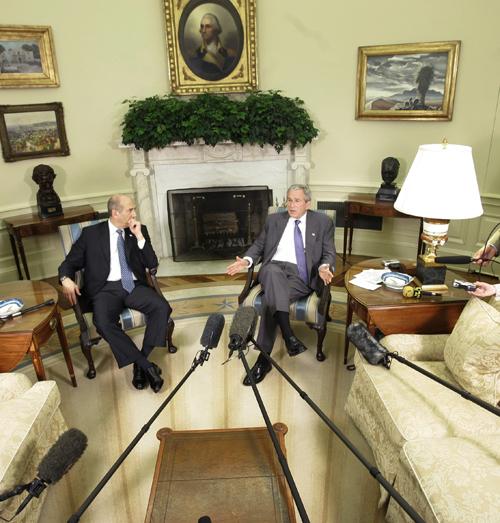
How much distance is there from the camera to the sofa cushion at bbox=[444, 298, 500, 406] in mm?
2074

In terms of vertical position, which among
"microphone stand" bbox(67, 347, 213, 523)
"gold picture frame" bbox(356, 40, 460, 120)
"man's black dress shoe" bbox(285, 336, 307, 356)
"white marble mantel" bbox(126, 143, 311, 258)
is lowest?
"man's black dress shoe" bbox(285, 336, 307, 356)

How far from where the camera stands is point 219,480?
192 cm

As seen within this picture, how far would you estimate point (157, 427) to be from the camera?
275cm

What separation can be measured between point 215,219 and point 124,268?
2139 millimetres

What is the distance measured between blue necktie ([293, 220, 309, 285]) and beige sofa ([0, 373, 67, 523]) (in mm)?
1961

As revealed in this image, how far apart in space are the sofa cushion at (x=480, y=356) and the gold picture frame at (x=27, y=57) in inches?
184

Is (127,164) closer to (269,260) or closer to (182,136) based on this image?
(182,136)

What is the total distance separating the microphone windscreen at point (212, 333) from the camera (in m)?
1.49

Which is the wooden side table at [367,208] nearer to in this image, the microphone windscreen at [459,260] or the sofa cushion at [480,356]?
the microphone windscreen at [459,260]

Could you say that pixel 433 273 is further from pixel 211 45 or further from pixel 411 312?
pixel 211 45

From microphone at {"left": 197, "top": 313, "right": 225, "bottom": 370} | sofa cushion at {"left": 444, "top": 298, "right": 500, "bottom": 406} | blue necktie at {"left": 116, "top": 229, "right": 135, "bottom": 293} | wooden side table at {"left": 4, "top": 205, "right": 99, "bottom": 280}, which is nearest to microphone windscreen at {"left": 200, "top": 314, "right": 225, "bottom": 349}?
microphone at {"left": 197, "top": 313, "right": 225, "bottom": 370}

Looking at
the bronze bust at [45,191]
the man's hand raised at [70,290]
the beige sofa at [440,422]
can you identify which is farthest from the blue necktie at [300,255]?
the bronze bust at [45,191]

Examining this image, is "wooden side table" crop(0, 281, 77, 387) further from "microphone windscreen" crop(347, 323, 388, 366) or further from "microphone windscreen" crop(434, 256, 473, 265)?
"microphone windscreen" crop(434, 256, 473, 265)

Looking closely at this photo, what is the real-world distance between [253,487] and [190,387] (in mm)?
1340
